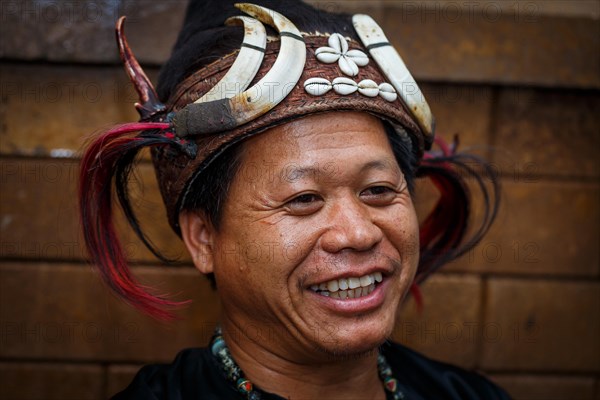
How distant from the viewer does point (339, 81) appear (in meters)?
2.10

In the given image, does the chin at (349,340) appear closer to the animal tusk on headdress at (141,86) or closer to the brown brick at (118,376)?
the animal tusk on headdress at (141,86)

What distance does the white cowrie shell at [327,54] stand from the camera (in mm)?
2143

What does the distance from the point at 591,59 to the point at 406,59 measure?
934 millimetres

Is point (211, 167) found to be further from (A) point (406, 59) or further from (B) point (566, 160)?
(B) point (566, 160)

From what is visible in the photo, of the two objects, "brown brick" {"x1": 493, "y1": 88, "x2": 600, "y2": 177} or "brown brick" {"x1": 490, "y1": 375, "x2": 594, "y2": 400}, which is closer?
"brown brick" {"x1": 493, "y1": 88, "x2": 600, "y2": 177}

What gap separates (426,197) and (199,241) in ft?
4.79

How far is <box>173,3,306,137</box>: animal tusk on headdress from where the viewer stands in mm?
2041

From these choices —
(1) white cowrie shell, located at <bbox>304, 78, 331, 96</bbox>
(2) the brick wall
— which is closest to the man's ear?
(1) white cowrie shell, located at <bbox>304, 78, 331, 96</bbox>

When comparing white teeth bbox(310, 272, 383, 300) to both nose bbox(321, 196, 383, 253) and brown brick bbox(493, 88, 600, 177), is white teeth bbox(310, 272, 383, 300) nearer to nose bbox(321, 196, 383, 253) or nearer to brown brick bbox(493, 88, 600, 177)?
nose bbox(321, 196, 383, 253)

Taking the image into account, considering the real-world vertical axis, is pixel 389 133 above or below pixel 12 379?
above

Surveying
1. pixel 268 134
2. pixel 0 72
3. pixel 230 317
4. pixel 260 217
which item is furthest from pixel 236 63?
pixel 0 72

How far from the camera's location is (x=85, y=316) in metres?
3.38

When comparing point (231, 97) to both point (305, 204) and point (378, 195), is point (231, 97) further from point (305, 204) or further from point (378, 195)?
point (378, 195)

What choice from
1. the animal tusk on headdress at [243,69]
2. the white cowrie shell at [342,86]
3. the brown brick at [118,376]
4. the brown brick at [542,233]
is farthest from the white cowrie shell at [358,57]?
the brown brick at [118,376]
